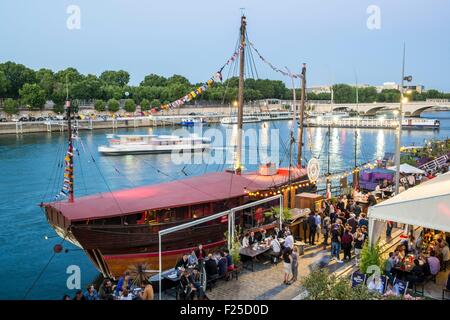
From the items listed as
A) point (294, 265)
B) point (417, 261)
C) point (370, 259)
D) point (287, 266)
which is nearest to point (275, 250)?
point (294, 265)

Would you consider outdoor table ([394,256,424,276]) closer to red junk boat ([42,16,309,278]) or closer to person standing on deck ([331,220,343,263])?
person standing on deck ([331,220,343,263])

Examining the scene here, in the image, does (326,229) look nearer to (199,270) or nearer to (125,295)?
(199,270)

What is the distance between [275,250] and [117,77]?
156031 millimetres

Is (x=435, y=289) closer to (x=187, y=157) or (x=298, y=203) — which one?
(x=298, y=203)

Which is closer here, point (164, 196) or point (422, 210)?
point (422, 210)

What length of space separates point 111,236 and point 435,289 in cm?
1070

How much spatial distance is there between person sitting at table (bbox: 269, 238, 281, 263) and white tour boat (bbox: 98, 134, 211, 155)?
53974mm

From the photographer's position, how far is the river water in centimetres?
2069

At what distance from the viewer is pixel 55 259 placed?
74.9 ft

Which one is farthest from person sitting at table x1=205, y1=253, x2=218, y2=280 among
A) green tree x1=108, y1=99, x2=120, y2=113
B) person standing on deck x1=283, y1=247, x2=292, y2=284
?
green tree x1=108, y1=99, x2=120, y2=113

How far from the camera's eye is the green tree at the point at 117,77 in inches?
6275

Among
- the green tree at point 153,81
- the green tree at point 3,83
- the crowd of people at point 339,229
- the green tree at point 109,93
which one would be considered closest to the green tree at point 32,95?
the green tree at point 3,83

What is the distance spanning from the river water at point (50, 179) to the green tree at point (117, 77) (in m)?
67.3

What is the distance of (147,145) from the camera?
225 ft
